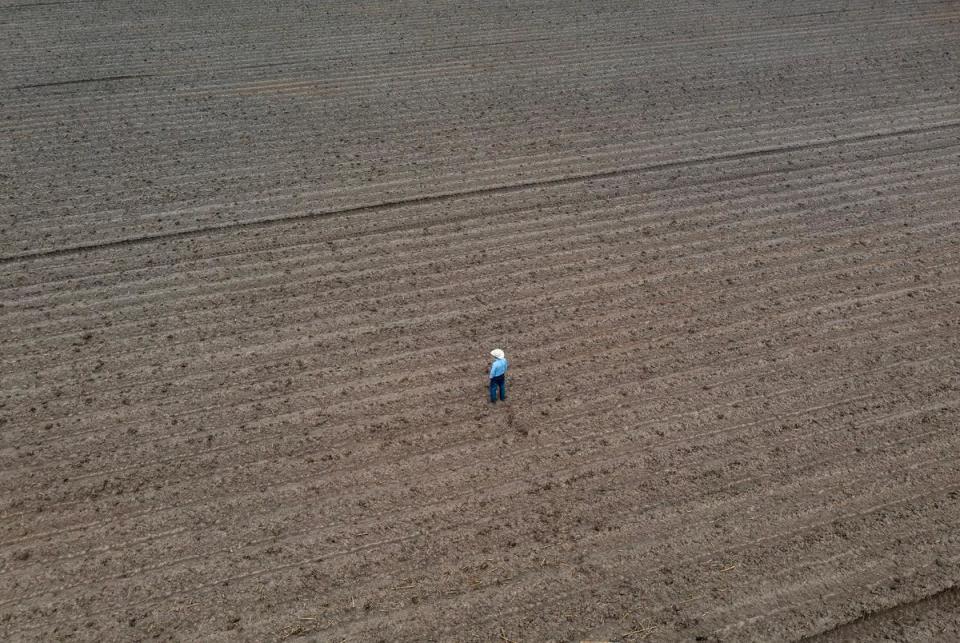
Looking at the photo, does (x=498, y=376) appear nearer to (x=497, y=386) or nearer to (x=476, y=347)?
(x=497, y=386)

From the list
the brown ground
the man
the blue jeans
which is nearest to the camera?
the brown ground

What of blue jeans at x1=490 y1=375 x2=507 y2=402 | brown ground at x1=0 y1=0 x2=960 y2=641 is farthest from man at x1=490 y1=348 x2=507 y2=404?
brown ground at x1=0 y1=0 x2=960 y2=641

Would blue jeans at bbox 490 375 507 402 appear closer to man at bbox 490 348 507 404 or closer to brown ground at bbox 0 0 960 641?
man at bbox 490 348 507 404

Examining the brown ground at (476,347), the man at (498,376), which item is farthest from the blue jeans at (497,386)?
the brown ground at (476,347)

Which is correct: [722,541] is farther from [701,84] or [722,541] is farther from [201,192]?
[701,84]

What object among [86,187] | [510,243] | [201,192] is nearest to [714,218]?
[510,243]

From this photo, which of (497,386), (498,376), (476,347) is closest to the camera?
(498,376)

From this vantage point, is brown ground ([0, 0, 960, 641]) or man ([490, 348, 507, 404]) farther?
man ([490, 348, 507, 404])

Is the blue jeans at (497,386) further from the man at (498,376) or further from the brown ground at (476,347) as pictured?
the brown ground at (476,347)

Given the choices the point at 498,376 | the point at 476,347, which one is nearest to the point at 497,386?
the point at 498,376
